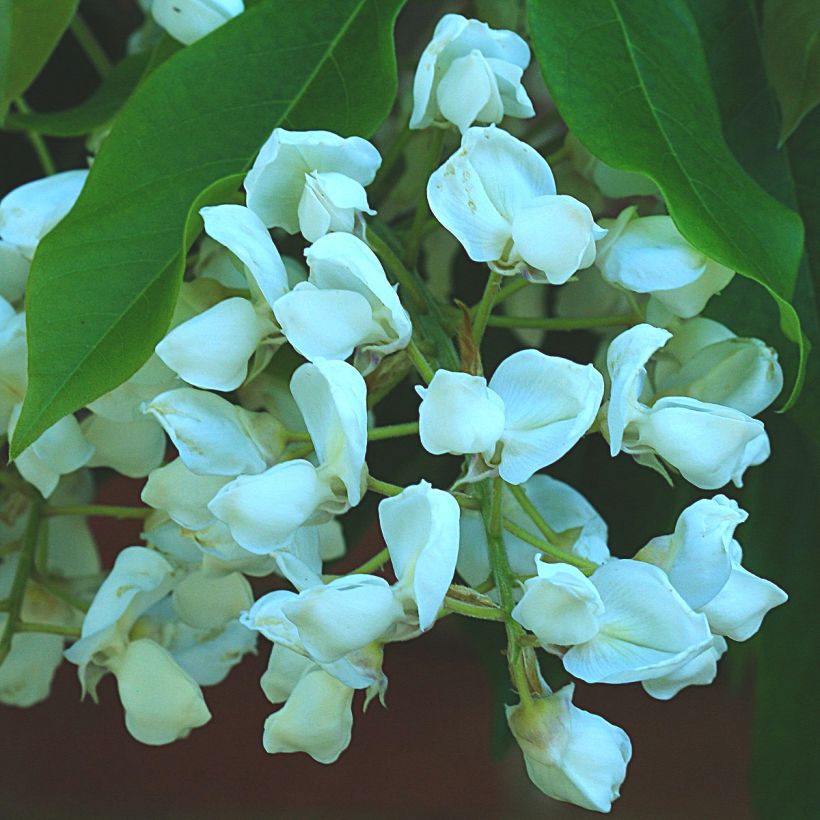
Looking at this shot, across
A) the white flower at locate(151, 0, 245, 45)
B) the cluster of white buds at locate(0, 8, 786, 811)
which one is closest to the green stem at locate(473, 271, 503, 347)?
the cluster of white buds at locate(0, 8, 786, 811)

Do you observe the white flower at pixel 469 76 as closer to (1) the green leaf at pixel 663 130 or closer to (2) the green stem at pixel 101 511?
(1) the green leaf at pixel 663 130

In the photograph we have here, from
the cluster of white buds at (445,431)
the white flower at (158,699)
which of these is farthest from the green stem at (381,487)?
the white flower at (158,699)

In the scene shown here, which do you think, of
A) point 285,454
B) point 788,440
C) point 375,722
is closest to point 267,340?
point 285,454

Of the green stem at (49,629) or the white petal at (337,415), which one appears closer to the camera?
the white petal at (337,415)

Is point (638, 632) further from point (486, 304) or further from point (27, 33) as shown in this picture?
point (27, 33)

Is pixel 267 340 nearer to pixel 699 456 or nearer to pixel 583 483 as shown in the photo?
pixel 699 456

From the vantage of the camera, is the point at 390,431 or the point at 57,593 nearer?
the point at 390,431

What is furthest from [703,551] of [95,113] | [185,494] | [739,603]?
[95,113]
